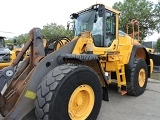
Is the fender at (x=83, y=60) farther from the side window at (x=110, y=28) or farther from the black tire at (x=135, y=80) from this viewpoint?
the black tire at (x=135, y=80)

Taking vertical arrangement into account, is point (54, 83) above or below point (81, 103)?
above

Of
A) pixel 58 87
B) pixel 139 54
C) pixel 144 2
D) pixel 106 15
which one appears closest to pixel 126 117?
pixel 58 87

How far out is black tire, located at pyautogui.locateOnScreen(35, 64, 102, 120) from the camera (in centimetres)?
289

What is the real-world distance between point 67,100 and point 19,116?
73 cm

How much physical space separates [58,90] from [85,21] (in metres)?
3.07

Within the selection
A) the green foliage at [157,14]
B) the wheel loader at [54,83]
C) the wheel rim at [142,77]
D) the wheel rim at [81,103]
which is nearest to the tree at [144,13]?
the green foliage at [157,14]

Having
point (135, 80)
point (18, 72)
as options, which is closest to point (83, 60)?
point (18, 72)

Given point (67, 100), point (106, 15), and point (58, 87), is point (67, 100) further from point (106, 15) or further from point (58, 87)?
point (106, 15)

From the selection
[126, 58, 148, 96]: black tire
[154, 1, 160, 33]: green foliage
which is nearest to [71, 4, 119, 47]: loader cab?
[126, 58, 148, 96]: black tire

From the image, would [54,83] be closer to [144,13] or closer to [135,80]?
[135,80]

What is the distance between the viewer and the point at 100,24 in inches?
208

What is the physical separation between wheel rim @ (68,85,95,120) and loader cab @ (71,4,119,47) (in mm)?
2028

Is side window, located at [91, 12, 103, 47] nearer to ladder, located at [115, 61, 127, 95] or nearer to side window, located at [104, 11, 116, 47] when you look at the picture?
side window, located at [104, 11, 116, 47]

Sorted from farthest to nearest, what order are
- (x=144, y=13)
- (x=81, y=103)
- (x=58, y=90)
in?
(x=144, y=13) < (x=81, y=103) < (x=58, y=90)
